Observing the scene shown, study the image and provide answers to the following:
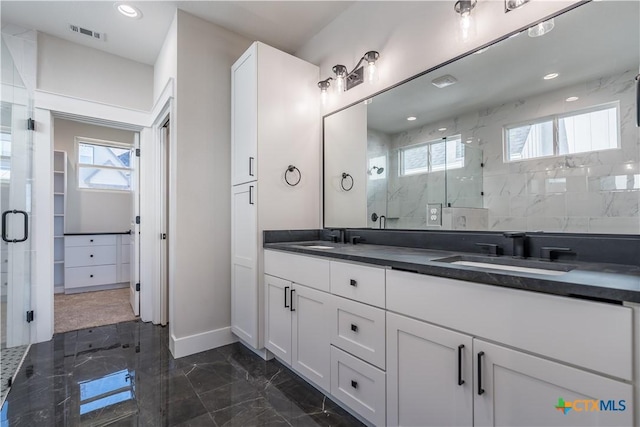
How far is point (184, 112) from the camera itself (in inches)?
94.7

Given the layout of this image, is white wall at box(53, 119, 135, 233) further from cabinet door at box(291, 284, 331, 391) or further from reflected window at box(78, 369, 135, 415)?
cabinet door at box(291, 284, 331, 391)

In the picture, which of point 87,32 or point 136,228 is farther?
point 136,228

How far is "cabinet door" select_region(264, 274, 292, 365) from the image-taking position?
194 centimetres

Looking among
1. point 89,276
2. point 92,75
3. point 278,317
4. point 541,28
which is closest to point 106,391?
point 278,317

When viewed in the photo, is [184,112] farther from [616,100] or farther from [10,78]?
[616,100]

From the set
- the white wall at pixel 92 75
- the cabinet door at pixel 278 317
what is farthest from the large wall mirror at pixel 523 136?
the white wall at pixel 92 75

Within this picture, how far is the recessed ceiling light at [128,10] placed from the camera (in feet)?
7.54

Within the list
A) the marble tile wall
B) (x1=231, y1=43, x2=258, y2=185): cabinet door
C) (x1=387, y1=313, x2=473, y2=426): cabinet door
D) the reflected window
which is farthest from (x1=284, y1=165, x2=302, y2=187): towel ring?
the reflected window

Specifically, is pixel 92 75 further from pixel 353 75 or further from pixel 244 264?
pixel 353 75

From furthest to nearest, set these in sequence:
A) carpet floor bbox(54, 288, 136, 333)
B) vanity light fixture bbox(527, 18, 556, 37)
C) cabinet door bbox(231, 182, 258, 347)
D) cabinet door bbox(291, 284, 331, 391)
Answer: carpet floor bbox(54, 288, 136, 333)
cabinet door bbox(231, 182, 258, 347)
cabinet door bbox(291, 284, 331, 391)
vanity light fixture bbox(527, 18, 556, 37)

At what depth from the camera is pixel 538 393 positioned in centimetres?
87

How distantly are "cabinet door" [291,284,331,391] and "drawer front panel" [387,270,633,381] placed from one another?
60 cm

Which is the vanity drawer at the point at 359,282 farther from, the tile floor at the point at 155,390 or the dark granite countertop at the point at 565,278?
the tile floor at the point at 155,390

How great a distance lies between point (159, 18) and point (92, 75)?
1.03 m
